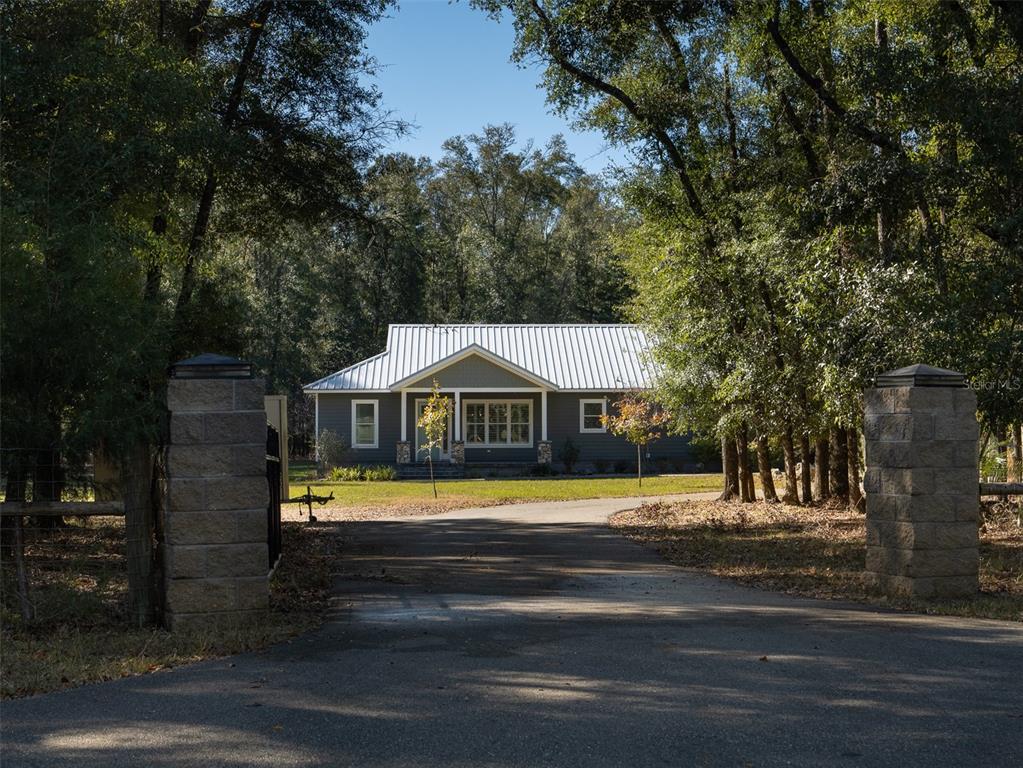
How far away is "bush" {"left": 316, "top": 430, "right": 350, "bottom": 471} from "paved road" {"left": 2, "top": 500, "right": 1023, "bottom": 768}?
28315 millimetres

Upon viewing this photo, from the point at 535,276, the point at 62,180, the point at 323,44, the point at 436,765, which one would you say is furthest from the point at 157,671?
the point at 535,276

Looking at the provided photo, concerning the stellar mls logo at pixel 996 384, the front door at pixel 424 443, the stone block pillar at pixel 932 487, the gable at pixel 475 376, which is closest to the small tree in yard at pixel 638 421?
the gable at pixel 475 376

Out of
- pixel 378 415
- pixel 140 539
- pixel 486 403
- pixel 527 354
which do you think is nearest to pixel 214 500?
pixel 140 539

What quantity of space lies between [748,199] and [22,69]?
1126 cm

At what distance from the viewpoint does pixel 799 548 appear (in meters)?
14.1

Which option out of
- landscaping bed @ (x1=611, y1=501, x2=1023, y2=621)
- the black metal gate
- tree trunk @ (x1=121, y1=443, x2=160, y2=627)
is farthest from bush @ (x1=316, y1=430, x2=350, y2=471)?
tree trunk @ (x1=121, y1=443, x2=160, y2=627)

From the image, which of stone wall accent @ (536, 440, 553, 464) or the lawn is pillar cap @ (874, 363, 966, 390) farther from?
stone wall accent @ (536, 440, 553, 464)

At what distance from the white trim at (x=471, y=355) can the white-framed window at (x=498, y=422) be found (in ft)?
5.01

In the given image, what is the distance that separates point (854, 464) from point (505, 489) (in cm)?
1202

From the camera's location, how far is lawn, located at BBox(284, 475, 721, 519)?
2414 cm

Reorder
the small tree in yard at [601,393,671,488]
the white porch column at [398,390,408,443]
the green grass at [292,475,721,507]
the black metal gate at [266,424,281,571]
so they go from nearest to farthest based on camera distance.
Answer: the black metal gate at [266,424,281,571], the green grass at [292,475,721,507], the small tree in yard at [601,393,671,488], the white porch column at [398,390,408,443]

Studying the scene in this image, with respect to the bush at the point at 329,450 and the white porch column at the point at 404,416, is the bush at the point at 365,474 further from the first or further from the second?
the white porch column at the point at 404,416

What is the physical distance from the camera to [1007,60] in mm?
14078

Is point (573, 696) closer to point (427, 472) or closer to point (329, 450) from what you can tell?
point (427, 472)
